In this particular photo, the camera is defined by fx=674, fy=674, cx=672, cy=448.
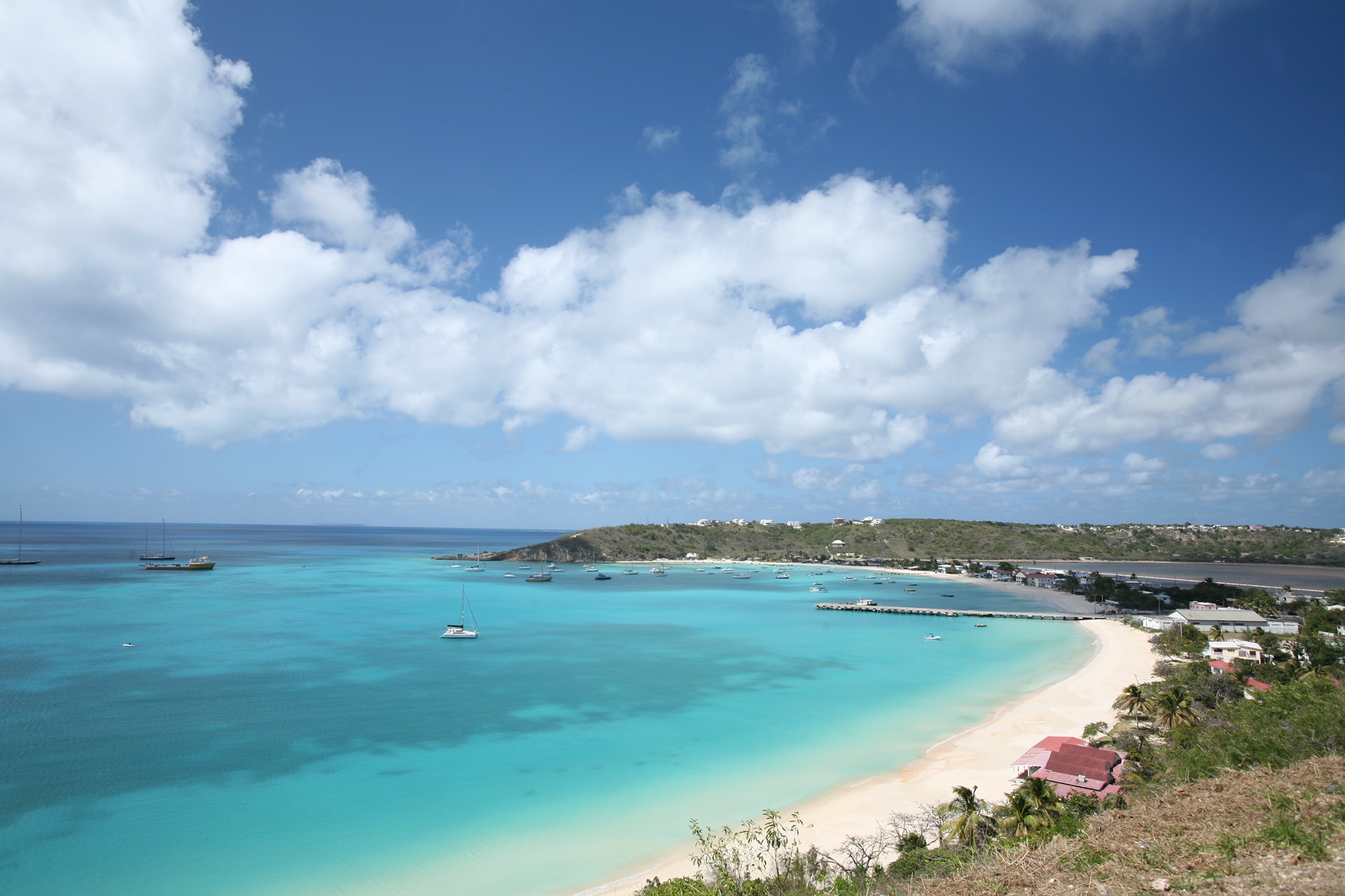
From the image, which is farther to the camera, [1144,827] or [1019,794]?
[1019,794]

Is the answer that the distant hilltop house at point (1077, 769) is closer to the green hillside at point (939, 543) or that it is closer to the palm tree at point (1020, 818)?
the palm tree at point (1020, 818)

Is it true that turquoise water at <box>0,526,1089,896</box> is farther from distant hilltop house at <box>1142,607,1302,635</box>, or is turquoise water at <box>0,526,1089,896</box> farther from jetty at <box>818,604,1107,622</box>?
distant hilltop house at <box>1142,607,1302,635</box>

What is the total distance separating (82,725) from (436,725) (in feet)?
45.6

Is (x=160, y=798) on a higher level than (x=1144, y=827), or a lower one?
lower

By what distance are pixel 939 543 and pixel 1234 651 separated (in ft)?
385

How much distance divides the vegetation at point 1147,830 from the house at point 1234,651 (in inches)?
461

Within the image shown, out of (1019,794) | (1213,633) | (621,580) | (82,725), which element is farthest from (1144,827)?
(621,580)

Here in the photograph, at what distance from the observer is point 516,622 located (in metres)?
58.3

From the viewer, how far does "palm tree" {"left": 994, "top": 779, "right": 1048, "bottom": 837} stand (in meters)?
14.8

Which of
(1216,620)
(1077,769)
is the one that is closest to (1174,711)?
(1077,769)

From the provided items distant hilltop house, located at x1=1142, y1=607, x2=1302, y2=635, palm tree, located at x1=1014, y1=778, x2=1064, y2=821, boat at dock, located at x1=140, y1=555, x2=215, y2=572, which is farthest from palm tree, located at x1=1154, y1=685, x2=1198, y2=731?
boat at dock, located at x1=140, y1=555, x2=215, y2=572

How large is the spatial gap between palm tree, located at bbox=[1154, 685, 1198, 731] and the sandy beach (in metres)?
3.15

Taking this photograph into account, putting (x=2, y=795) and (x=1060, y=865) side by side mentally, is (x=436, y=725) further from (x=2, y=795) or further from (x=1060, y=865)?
(x=1060, y=865)

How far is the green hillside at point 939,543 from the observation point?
14500cm
